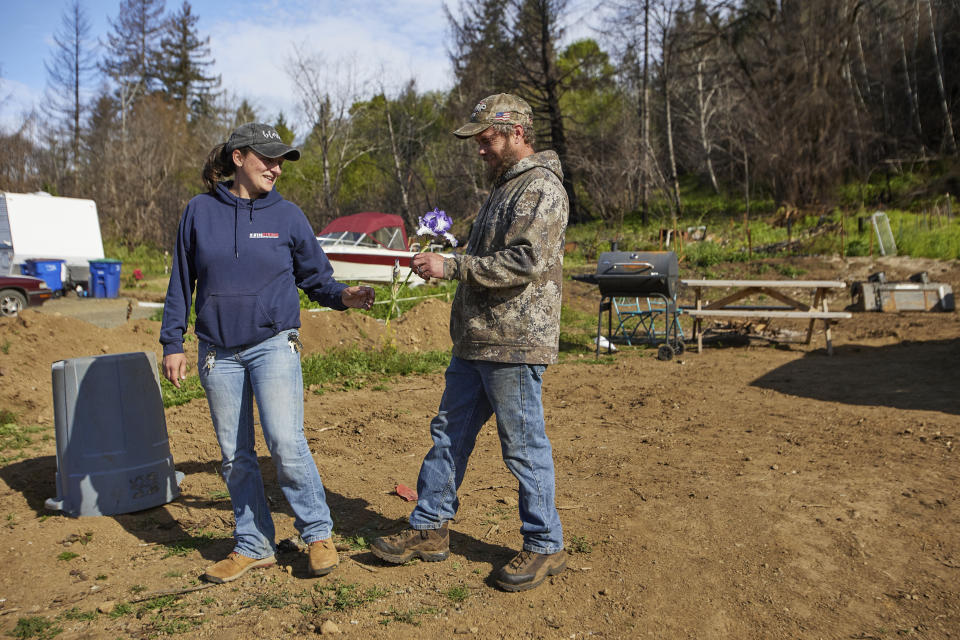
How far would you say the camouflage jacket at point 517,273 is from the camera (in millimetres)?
3092

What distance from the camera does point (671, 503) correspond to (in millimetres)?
4410

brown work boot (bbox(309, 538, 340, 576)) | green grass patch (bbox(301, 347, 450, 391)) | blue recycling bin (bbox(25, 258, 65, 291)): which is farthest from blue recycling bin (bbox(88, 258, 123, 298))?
brown work boot (bbox(309, 538, 340, 576))

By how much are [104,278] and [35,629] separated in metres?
17.9

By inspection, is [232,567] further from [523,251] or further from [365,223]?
[365,223]

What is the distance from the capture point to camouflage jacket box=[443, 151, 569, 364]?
309 centimetres

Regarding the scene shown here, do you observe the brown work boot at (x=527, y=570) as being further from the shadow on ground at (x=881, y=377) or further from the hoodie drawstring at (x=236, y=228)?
the shadow on ground at (x=881, y=377)

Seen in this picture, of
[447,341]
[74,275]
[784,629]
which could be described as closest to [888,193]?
[447,341]

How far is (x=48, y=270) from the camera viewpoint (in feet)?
62.0

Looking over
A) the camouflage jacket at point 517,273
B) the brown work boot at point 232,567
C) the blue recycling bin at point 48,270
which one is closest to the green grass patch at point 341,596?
the brown work boot at point 232,567

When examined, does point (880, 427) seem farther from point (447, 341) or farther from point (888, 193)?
point (888, 193)

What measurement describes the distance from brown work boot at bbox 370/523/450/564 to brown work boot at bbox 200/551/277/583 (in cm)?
53

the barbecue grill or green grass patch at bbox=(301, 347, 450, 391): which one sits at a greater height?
the barbecue grill

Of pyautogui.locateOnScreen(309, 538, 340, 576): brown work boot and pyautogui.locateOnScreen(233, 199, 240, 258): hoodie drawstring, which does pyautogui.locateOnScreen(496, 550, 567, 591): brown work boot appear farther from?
pyautogui.locateOnScreen(233, 199, 240, 258): hoodie drawstring

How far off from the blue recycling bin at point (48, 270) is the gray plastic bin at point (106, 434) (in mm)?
16938
